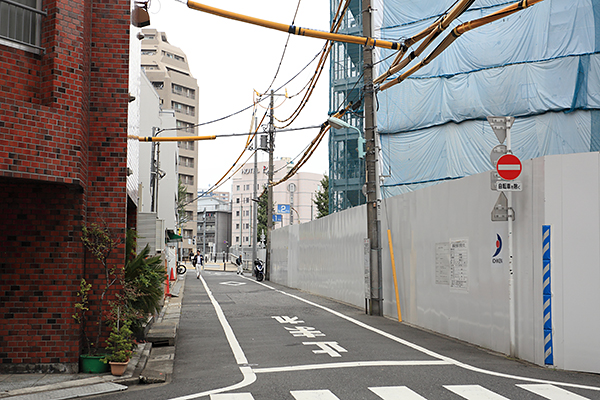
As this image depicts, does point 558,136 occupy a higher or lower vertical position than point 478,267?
higher

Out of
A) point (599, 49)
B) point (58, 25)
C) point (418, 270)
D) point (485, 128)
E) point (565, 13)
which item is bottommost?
point (418, 270)

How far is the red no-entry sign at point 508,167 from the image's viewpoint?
9148 millimetres

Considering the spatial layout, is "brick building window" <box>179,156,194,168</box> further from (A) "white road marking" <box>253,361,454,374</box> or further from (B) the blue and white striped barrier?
(B) the blue and white striped barrier

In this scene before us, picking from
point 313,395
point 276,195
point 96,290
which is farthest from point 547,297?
point 276,195

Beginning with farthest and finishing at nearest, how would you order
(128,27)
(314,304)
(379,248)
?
(314,304), (379,248), (128,27)

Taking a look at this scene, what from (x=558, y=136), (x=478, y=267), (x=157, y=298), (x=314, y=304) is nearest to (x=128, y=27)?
(x=157, y=298)

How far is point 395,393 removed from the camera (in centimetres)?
685

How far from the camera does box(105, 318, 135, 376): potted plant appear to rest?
8.31 meters

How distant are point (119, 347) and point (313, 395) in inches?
124

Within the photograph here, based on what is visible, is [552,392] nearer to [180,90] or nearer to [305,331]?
[305,331]

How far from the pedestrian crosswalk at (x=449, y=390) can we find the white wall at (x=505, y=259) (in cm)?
167

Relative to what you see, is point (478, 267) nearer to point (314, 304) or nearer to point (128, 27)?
point (128, 27)

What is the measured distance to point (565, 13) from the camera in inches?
919

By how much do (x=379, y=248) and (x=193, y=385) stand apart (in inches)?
354
